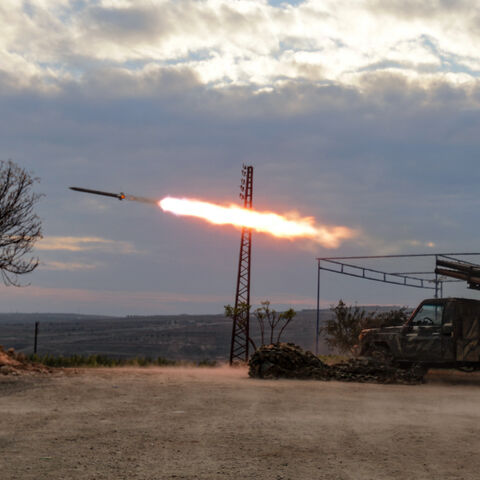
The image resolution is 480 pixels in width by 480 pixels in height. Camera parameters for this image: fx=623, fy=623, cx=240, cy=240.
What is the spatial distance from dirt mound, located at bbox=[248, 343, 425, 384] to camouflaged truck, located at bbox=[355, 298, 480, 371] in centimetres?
49

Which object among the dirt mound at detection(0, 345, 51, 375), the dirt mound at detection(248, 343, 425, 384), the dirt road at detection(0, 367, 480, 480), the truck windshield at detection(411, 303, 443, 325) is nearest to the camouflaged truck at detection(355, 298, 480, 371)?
the truck windshield at detection(411, 303, 443, 325)

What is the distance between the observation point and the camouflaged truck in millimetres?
18047

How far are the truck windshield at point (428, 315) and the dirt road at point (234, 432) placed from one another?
2.60 meters

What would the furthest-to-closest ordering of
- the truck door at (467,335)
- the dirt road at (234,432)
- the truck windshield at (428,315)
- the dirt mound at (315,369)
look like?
the truck windshield at (428,315) → the dirt mound at (315,369) → the truck door at (467,335) → the dirt road at (234,432)

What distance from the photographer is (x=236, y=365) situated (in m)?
25.9

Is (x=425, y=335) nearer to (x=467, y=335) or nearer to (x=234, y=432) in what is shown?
(x=467, y=335)

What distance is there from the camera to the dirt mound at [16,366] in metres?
18.8

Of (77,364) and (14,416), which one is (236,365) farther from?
(14,416)

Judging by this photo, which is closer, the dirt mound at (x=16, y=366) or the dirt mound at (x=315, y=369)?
the dirt mound at (x=315, y=369)

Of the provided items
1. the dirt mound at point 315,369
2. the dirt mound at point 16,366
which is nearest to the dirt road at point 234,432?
the dirt mound at point 315,369

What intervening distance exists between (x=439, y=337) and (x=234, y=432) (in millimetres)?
10270

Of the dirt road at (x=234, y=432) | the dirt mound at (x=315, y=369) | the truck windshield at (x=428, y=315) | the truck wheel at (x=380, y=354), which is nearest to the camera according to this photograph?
the dirt road at (x=234, y=432)

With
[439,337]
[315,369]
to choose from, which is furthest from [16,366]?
[439,337]

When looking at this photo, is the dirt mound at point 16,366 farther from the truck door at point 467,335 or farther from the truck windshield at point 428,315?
the truck door at point 467,335
